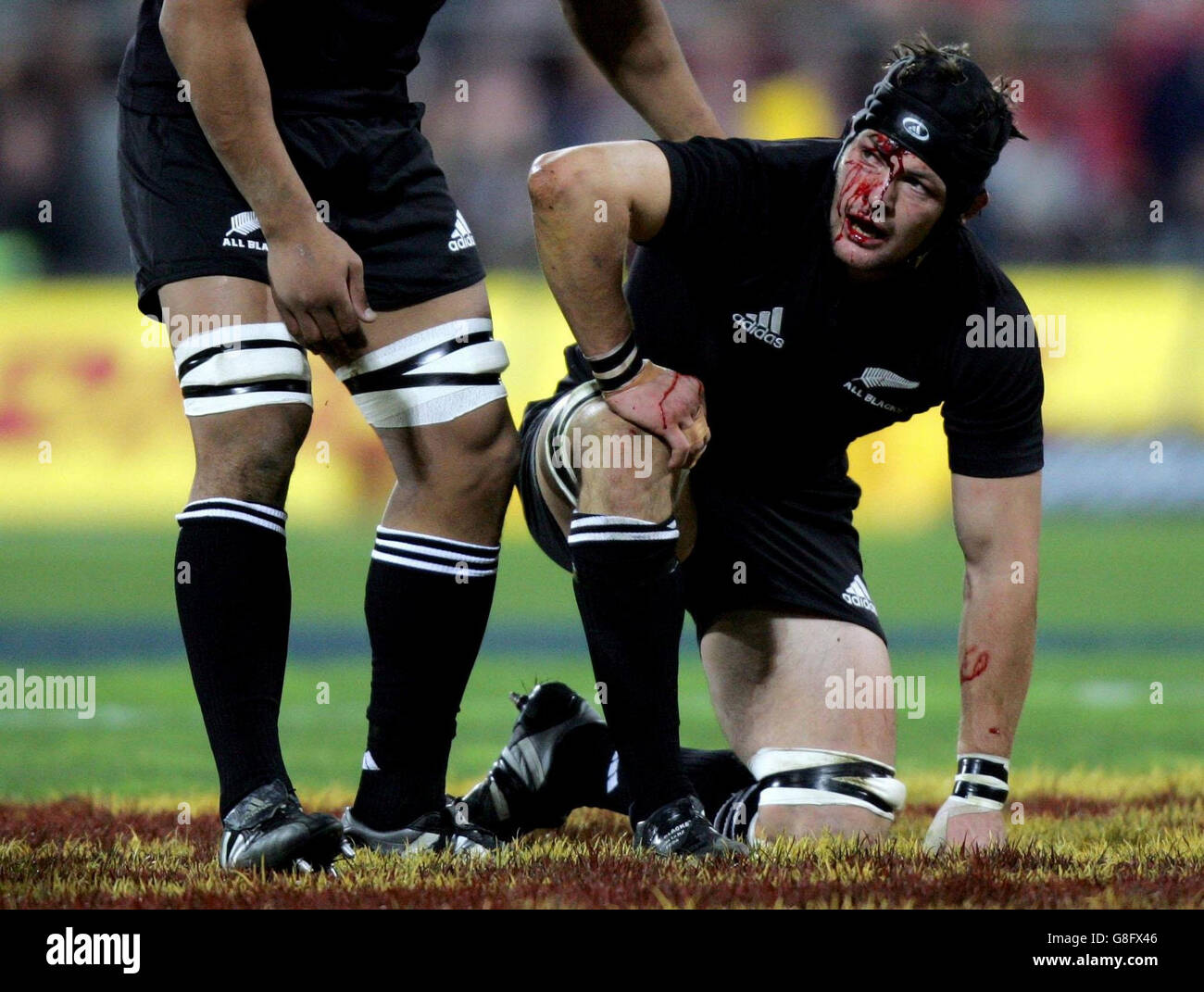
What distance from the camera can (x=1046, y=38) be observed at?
14164mm

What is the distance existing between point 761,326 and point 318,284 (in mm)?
988

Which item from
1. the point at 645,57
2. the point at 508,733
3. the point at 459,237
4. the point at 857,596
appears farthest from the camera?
the point at 508,733

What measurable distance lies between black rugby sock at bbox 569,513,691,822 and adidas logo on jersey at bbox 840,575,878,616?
2.80 ft

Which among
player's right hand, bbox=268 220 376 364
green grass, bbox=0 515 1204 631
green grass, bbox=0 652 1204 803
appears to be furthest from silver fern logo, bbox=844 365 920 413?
green grass, bbox=0 515 1204 631

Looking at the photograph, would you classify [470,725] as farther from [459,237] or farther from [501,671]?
[459,237]

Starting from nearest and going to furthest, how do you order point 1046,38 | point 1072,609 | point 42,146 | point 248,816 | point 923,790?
point 248,816 → point 923,790 → point 1072,609 → point 42,146 → point 1046,38

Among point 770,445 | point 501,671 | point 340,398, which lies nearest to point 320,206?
point 770,445

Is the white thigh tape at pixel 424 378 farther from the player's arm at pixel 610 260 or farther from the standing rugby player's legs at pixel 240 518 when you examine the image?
the player's arm at pixel 610 260

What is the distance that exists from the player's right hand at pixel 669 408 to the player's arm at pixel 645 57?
33.6 inches

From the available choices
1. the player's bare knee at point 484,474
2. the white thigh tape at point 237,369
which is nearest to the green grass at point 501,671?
the player's bare knee at point 484,474

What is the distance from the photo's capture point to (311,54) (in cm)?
329

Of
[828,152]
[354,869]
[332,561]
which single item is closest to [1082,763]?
[828,152]
